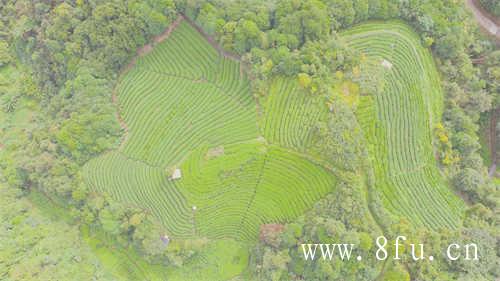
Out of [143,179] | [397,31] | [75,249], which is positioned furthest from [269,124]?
[75,249]

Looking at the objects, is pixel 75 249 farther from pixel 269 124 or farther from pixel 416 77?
pixel 416 77

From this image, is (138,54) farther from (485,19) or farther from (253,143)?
(485,19)

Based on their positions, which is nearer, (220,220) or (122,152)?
(220,220)

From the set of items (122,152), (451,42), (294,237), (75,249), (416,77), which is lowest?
(75,249)

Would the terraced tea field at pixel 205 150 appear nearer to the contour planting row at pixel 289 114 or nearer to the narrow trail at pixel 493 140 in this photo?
the contour planting row at pixel 289 114

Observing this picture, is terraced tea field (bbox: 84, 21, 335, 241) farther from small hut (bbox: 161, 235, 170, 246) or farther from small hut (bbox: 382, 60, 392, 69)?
small hut (bbox: 382, 60, 392, 69)

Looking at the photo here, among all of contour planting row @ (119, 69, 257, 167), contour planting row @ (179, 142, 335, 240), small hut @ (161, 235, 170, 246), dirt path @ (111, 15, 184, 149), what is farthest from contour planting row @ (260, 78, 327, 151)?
small hut @ (161, 235, 170, 246)

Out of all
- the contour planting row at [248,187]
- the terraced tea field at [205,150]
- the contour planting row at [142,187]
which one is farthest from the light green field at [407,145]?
the contour planting row at [142,187]
